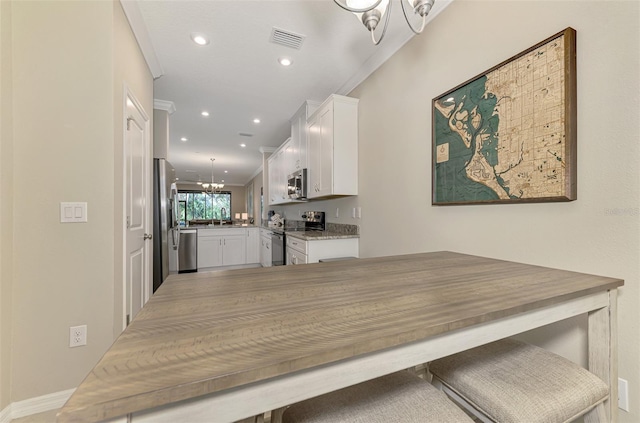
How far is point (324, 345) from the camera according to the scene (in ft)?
1.72

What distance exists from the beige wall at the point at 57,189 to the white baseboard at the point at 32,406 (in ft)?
0.10

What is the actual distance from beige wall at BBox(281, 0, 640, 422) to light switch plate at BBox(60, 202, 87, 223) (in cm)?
226

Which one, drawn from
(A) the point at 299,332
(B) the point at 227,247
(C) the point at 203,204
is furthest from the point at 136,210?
(C) the point at 203,204

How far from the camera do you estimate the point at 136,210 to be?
7.22 feet

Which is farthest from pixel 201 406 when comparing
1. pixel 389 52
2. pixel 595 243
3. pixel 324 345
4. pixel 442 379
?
pixel 389 52

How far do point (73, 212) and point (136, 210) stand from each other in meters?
0.63

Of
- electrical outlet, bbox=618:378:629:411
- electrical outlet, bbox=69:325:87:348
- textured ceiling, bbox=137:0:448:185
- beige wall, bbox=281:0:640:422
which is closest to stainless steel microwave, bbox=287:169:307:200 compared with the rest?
textured ceiling, bbox=137:0:448:185

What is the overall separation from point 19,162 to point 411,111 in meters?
2.62

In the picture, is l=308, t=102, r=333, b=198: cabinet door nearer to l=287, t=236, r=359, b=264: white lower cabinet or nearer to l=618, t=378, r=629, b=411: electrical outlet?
l=287, t=236, r=359, b=264: white lower cabinet

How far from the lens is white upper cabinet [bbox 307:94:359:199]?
288 centimetres

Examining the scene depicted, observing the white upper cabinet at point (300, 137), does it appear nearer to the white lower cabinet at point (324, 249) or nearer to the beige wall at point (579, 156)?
the white lower cabinet at point (324, 249)

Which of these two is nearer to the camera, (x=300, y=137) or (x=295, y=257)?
(x=295, y=257)

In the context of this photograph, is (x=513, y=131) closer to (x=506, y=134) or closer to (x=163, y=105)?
(x=506, y=134)

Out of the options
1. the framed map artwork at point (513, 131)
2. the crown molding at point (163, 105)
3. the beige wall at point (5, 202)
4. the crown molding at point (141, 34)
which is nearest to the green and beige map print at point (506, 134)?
the framed map artwork at point (513, 131)
